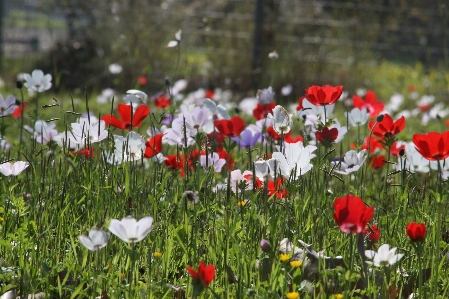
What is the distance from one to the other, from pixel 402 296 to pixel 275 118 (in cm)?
66

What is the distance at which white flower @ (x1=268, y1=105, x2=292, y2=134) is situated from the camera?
2098 mm

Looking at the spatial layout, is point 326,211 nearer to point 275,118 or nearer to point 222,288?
point 275,118

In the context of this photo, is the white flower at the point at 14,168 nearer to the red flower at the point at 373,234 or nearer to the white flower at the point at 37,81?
the white flower at the point at 37,81

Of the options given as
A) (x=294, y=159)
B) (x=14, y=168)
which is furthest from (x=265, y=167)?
(x=14, y=168)

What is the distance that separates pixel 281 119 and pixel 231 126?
18 centimetres

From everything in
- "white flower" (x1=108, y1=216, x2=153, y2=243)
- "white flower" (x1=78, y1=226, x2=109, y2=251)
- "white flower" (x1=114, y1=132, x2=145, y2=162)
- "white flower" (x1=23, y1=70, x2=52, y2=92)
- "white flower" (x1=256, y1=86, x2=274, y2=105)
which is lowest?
"white flower" (x1=78, y1=226, x2=109, y2=251)

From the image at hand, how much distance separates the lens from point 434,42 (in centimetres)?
1022

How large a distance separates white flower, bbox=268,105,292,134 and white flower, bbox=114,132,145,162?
0.43 m

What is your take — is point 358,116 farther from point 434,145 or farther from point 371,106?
point 434,145

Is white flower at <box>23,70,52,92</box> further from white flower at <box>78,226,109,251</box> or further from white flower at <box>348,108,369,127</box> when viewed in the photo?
white flower at <box>78,226,109,251</box>

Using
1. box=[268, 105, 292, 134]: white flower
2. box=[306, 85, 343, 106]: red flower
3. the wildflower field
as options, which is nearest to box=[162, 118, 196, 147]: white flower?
the wildflower field

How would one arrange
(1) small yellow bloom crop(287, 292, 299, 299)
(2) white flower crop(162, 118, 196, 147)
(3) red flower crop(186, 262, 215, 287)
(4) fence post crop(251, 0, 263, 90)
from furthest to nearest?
1. (4) fence post crop(251, 0, 263, 90)
2. (2) white flower crop(162, 118, 196, 147)
3. (1) small yellow bloom crop(287, 292, 299, 299)
4. (3) red flower crop(186, 262, 215, 287)

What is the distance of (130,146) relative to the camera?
2.15 meters

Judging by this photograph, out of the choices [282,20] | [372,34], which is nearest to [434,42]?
[372,34]
